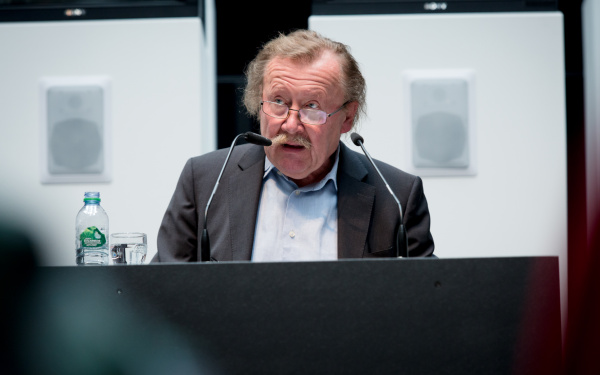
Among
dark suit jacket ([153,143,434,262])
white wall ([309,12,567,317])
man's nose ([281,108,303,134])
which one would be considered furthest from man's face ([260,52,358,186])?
white wall ([309,12,567,317])

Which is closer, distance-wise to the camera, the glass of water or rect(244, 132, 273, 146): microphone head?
rect(244, 132, 273, 146): microphone head

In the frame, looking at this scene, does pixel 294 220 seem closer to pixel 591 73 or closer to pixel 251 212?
pixel 251 212

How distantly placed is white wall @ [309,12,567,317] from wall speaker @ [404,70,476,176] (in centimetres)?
3

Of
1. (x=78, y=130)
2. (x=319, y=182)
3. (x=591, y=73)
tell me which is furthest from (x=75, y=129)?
(x=591, y=73)

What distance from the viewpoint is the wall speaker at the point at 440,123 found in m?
3.29

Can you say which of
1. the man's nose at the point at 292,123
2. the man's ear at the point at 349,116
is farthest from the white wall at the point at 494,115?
the man's nose at the point at 292,123

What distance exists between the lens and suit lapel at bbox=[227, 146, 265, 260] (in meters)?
1.76

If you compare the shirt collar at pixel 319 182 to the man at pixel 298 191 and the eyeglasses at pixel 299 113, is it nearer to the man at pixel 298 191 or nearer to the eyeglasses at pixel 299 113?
the man at pixel 298 191

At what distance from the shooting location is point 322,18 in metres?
3.31

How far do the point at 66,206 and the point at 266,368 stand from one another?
2.58 meters

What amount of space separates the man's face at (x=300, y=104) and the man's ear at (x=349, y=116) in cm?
11

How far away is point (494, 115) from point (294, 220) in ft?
5.84

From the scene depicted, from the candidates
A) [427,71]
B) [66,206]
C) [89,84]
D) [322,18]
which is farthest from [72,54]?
→ [427,71]

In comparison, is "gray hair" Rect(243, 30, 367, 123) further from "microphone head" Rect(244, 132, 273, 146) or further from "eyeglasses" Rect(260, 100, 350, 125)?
"microphone head" Rect(244, 132, 273, 146)
